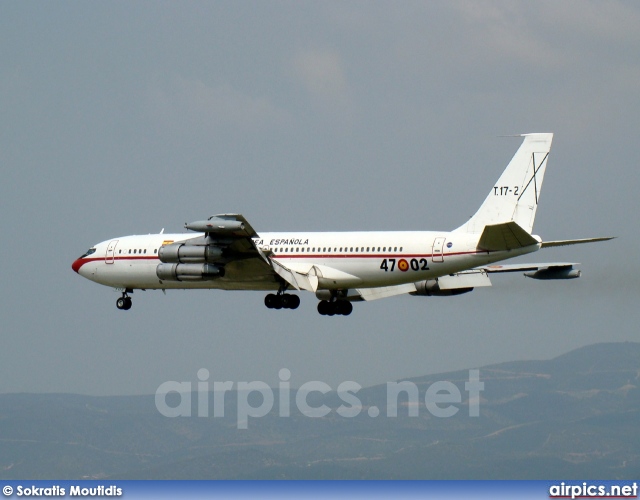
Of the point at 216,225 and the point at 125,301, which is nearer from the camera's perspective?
the point at 216,225

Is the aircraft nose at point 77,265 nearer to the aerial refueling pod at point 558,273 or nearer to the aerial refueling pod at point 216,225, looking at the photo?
the aerial refueling pod at point 216,225

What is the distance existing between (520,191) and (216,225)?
1366 centimetres

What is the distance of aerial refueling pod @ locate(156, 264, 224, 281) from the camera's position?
2324 inches

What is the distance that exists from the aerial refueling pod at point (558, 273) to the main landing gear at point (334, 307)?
9253 millimetres

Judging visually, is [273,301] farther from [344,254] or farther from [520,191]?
[520,191]

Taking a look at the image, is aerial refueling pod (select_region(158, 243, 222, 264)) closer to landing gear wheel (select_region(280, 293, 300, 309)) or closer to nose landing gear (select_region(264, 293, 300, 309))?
nose landing gear (select_region(264, 293, 300, 309))

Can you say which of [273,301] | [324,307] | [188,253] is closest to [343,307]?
[324,307]

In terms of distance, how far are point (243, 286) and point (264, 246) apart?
→ 2.18 metres

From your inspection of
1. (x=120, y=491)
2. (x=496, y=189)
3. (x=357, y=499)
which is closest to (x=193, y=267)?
(x=120, y=491)

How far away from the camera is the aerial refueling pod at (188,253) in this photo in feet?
192

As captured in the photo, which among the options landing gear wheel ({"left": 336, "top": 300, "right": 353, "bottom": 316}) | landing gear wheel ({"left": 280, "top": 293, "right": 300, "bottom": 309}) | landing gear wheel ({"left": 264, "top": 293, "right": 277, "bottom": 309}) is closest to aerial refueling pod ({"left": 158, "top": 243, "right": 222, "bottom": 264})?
landing gear wheel ({"left": 264, "top": 293, "right": 277, "bottom": 309})

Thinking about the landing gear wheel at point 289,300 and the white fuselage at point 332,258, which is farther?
the landing gear wheel at point 289,300

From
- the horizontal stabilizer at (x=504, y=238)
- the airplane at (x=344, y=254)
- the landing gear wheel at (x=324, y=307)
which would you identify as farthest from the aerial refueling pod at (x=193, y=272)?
the horizontal stabilizer at (x=504, y=238)

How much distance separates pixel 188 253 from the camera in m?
59.0
